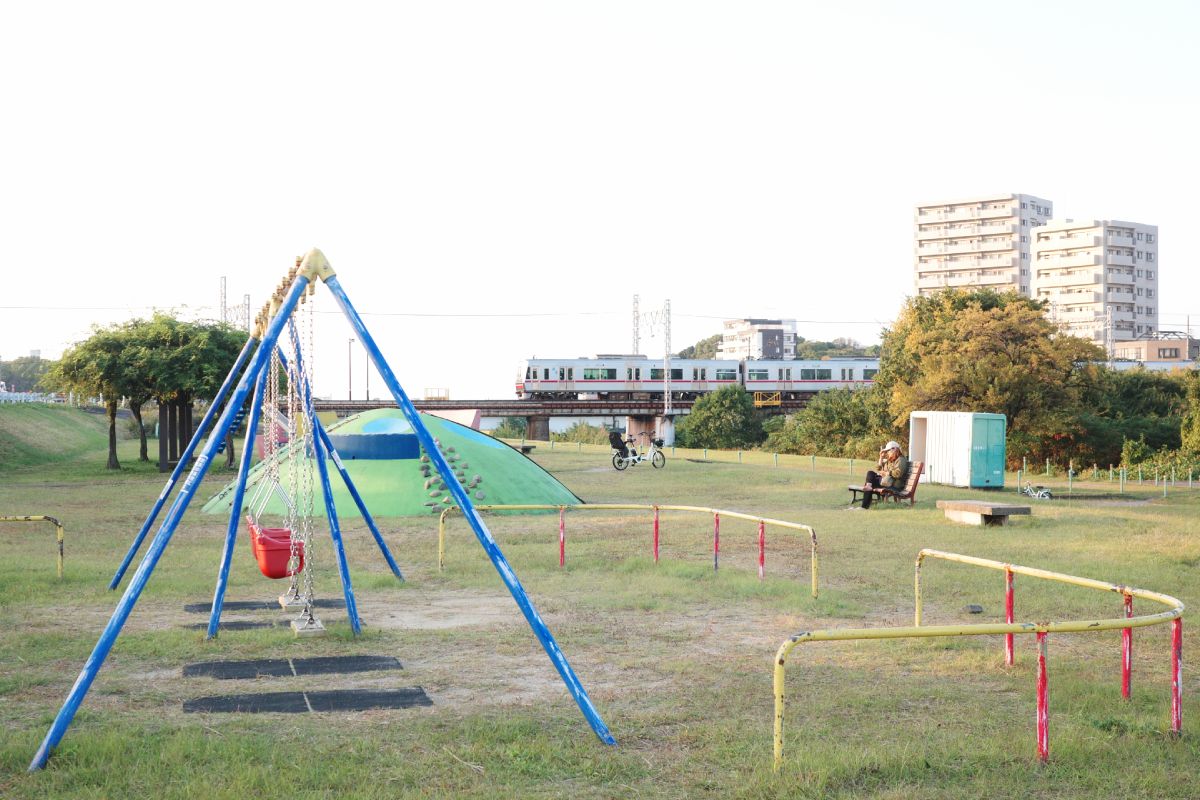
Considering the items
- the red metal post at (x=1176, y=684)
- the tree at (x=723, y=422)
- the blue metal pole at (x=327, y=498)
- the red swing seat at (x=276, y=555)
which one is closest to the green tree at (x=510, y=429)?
the tree at (x=723, y=422)

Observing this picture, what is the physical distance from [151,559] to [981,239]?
116 m

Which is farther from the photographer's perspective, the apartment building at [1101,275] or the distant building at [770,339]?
the distant building at [770,339]

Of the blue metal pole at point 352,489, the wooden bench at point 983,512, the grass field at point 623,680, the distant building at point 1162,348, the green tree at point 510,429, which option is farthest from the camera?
the distant building at point 1162,348

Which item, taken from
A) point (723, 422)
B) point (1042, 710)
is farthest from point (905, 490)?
point (723, 422)

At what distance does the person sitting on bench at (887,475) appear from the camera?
2211cm

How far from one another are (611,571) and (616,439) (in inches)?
887

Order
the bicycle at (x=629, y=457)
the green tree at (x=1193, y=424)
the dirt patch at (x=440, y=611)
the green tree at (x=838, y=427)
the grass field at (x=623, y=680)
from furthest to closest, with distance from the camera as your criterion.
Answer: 1. the green tree at (x=838, y=427)
2. the green tree at (x=1193, y=424)
3. the bicycle at (x=629, y=457)
4. the dirt patch at (x=440, y=611)
5. the grass field at (x=623, y=680)

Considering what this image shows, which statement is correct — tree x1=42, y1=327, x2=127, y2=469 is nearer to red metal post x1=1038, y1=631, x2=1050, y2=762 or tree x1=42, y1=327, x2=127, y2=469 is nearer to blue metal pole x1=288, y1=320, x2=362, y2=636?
blue metal pole x1=288, y1=320, x2=362, y2=636

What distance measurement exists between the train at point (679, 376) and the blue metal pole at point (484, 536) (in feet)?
189

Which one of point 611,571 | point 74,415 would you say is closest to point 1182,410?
point 611,571

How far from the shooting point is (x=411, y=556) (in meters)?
15.1

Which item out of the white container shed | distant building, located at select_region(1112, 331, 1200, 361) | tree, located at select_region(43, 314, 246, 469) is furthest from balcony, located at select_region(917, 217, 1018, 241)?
tree, located at select_region(43, 314, 246, 469)

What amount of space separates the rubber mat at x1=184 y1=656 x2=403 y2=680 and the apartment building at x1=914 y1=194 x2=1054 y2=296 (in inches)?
4276

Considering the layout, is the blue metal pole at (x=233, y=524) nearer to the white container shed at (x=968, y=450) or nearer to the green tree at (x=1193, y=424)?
the white container shed at (x=968, y=450)
